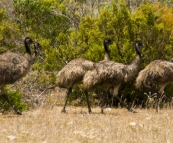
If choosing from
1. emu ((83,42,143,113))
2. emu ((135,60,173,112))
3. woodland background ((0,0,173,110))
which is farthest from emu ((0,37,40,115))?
emu ((135,60,173,112))

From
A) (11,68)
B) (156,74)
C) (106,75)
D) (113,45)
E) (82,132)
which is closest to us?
(82,132)

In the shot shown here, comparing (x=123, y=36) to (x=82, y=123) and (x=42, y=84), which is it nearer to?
(x=42, y=84)

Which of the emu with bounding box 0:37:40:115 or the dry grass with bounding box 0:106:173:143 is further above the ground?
the emu with bounding box 0:37:40:115

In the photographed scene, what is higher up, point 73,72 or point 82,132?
point 73,72

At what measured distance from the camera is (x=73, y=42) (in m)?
15.1

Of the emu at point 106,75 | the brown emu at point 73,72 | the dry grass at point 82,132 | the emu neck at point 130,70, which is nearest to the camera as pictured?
the dry grass at point 82,132

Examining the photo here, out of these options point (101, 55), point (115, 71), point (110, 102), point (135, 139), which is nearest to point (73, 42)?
point (101, 55)

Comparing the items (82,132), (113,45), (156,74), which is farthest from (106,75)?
(82,132)

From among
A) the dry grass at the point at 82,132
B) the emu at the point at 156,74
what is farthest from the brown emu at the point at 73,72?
the dry grass at the point at 82,132

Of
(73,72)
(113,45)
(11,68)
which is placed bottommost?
(73,72)

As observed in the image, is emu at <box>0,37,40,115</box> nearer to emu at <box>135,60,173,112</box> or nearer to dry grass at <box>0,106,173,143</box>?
dry grass at <box>0,106,173,143</box>

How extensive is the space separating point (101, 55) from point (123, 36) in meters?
1.07

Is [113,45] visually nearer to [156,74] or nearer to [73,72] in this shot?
[156,74]

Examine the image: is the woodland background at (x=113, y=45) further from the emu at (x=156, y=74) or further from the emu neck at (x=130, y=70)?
the emu neck at (x=130, y=70)
